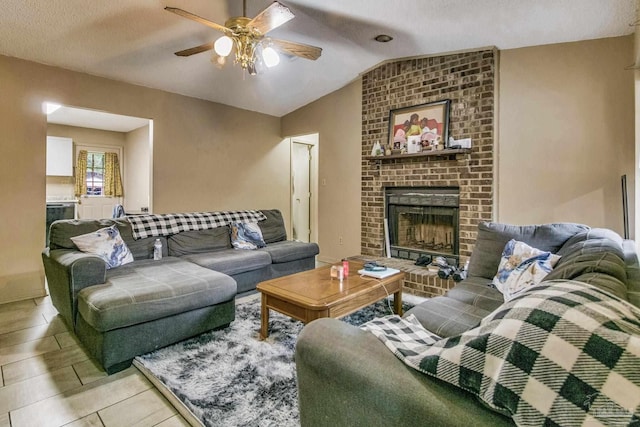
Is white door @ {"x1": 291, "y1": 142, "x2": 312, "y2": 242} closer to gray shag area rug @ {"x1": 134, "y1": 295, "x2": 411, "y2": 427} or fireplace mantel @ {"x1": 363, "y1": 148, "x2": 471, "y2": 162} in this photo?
fireplace mantel @ {"x1": 363, "y1": 148, "x2": 471, "y2": 162}

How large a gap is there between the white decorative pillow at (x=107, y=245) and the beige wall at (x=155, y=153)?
4.01 feet

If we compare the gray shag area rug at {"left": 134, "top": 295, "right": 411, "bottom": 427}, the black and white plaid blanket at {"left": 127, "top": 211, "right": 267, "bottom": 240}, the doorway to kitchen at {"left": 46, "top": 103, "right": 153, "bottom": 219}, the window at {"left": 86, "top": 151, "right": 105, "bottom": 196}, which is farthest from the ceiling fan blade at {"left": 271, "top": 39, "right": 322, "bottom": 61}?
the window at {"left": 86, "top": 151, "right": 105, "bottom": 196}

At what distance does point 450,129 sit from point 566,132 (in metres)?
1.13

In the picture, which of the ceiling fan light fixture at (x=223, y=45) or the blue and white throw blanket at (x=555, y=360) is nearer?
the blue and white throw blanket at (x=555, y=360)

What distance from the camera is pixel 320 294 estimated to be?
2.23 m

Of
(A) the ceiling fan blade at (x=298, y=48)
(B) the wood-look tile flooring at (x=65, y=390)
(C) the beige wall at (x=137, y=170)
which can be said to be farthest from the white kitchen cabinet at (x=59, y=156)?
(A) the ceiling fan blade at (x=298, y=48)

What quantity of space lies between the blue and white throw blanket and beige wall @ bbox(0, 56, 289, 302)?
4.24 meters

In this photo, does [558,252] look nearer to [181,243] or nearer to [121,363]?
[121,363]

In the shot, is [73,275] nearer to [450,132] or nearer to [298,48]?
[298,48]

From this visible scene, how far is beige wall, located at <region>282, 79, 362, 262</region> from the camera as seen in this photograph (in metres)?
4.89

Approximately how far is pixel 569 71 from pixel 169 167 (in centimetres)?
478

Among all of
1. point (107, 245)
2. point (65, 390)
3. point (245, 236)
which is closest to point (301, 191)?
point (245, 236)

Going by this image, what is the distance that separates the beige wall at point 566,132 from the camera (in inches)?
120

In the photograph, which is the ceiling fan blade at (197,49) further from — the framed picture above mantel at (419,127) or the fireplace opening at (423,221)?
the fireplace opening at (423,221)
